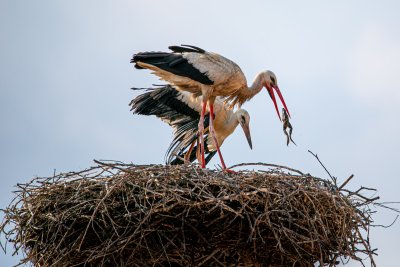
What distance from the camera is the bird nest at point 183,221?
7129 millimetres

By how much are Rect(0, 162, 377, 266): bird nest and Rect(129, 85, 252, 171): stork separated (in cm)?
344

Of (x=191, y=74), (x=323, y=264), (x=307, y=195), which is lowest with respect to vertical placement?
(x=323, y=264)

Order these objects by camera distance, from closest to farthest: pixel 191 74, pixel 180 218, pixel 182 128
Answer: pixel 180 218
pixel 191 74
pixel 182 128

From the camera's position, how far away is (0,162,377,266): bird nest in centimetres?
713

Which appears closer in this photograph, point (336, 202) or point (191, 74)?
point (336, 202)

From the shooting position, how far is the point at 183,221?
23.3 feet

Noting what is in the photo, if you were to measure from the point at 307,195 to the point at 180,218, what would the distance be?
1112 mm

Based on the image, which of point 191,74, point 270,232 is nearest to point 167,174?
point 270,232

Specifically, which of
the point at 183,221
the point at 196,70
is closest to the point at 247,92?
the point at 196,70

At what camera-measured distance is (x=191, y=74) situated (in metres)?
9.77

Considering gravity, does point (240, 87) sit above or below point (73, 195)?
above

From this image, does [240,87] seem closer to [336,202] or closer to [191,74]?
[191,74]

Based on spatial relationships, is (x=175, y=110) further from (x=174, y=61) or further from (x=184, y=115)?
(x=174, y=61)

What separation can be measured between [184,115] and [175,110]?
14 cm
